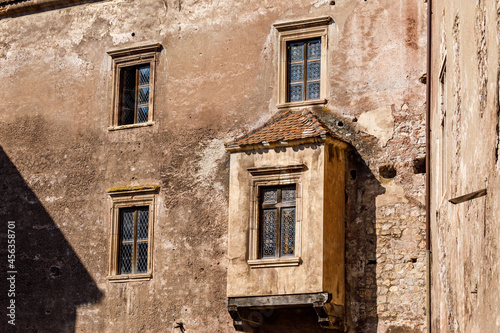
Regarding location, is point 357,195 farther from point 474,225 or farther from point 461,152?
point 474,225

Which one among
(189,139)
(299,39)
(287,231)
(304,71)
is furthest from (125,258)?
(299,39)

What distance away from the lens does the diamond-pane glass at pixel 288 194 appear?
1673cm

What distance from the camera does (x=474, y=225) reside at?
10.0 meters

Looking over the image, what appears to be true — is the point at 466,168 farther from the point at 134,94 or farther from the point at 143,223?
the point at 134,94

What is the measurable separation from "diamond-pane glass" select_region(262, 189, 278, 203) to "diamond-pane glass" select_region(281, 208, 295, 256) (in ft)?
1.00

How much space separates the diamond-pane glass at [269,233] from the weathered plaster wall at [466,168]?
9.01 feet

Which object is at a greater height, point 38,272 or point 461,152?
point 461,152

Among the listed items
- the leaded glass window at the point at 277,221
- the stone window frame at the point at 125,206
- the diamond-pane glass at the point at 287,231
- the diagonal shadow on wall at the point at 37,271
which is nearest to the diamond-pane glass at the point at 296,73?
the leaded glass window at the point at 277,221

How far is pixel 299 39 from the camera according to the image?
17953mm

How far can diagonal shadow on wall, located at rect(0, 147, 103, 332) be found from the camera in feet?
61.5

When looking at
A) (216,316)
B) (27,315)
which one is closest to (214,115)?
(216,316)

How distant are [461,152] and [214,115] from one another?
770 centimetres

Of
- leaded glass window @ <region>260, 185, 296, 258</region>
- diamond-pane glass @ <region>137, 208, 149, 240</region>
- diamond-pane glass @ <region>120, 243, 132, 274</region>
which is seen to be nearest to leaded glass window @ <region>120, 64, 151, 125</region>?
diamond-pane glass @ <region>137, 208, 149, 240</region>

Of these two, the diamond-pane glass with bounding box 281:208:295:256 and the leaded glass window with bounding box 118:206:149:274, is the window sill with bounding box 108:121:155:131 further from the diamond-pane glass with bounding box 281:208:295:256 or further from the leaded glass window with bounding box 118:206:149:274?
the diamond-pane glass with bounding box 281:208:295:256
